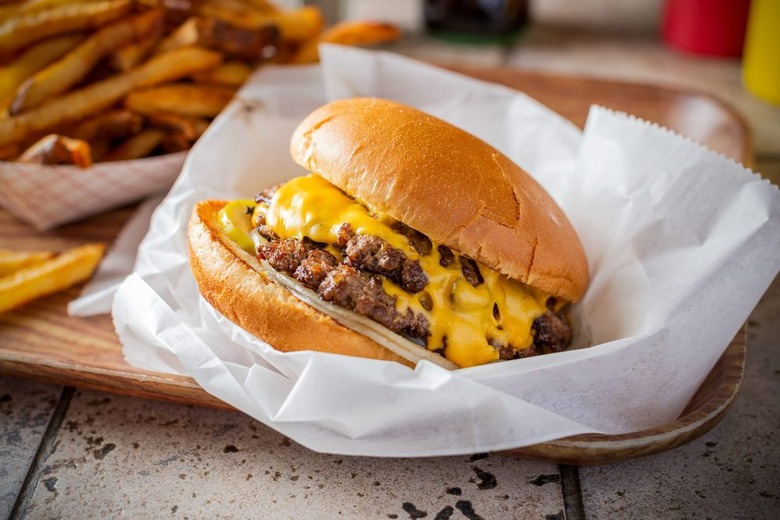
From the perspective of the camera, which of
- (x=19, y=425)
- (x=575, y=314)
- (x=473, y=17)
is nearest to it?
(x=19, y=425)

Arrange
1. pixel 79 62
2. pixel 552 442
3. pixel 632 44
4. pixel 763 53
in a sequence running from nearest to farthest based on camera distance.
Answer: pixel 552 442, pixel 79 62, pixel 763 53, pixel 632 44

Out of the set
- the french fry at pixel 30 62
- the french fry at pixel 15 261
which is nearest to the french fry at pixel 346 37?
the french fry at pixel 30 62

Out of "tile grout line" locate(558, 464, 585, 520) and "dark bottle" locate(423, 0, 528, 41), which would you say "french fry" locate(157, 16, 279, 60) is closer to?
"dark bottle" locate(423, 0, 528, 41)

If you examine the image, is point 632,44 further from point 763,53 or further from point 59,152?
point 59,152

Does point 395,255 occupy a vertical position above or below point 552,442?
above

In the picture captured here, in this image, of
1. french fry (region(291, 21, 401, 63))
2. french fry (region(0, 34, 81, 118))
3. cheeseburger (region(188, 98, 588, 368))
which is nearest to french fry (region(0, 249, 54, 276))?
french fry (region(0, 34, 81, 118))

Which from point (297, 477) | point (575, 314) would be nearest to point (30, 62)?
point (297, 477)

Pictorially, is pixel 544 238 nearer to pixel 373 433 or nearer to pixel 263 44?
pixel 373 433
